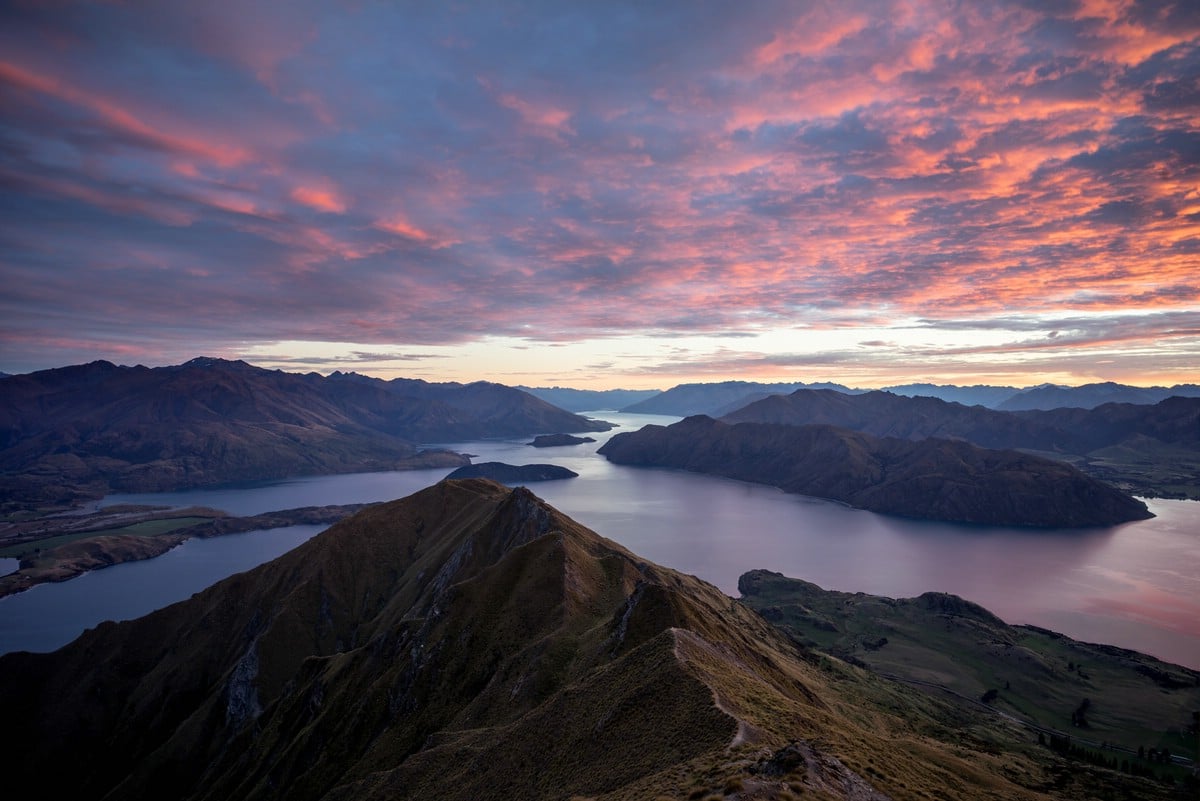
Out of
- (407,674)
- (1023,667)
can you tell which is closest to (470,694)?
(407,674)

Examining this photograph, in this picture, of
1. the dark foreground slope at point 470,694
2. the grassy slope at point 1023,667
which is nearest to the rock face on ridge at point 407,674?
the dark foreground slope at point 470,694

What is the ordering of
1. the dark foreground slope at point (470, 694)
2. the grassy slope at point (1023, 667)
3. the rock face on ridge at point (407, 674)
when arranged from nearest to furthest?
the dark foreground slope at point (470, 694) → the rock face on ridge at point (407, 674) → the grassy slope at point (1023, 667)

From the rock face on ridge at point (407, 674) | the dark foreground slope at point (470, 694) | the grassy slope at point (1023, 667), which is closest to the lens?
the dark foreground slope at point (470, 694)

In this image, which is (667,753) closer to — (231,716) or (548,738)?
(548,738)

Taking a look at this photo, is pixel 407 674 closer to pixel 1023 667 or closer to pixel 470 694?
pixel 470 694

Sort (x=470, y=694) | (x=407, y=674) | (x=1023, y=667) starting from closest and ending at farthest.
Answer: (x=470, y=694), (x=407, y=674), (x=1023, y=667)

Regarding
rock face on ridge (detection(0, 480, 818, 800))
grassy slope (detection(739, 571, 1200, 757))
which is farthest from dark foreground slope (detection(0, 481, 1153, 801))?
grassy slope (detection(739, 571, 1200, 757))

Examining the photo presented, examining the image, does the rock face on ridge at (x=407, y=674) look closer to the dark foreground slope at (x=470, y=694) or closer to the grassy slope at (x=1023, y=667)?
the dark foreground slope at (x=470, y=694)

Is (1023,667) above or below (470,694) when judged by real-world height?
below

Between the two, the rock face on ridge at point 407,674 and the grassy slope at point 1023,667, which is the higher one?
the rock face on ridge at point 407,674
